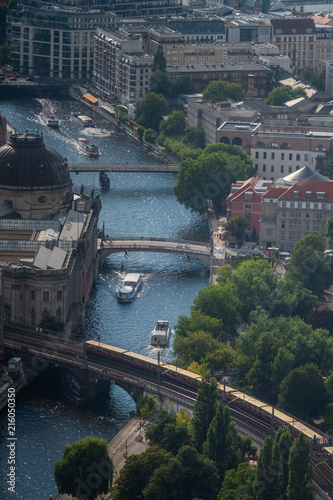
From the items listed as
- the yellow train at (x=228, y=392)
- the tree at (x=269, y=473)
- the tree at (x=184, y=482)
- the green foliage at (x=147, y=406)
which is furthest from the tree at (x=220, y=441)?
the green foliage at (x=147, y=406)

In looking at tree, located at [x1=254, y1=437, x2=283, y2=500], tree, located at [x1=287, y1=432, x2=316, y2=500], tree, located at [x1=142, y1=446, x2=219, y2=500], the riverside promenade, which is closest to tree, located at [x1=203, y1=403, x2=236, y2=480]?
tree, located at [x1=142, y1=446, x2=219, y2=500]

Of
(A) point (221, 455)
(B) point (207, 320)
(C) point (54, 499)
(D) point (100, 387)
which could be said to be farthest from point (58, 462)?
(B) point (207, 320)

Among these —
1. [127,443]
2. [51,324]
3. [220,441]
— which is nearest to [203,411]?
[220,441]

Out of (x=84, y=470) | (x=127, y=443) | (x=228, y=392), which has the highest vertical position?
(x=228, y=392)

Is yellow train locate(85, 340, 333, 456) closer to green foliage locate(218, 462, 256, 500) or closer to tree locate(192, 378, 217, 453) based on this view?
tree locate(192, 378, 217, 453)

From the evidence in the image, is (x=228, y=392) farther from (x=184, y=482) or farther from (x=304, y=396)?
(x=184, y=482)

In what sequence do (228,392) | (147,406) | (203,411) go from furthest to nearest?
(147,406)
(228,392)
(203,411)

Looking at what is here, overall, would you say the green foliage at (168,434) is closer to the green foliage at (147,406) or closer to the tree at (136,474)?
the tree at (136,474)
